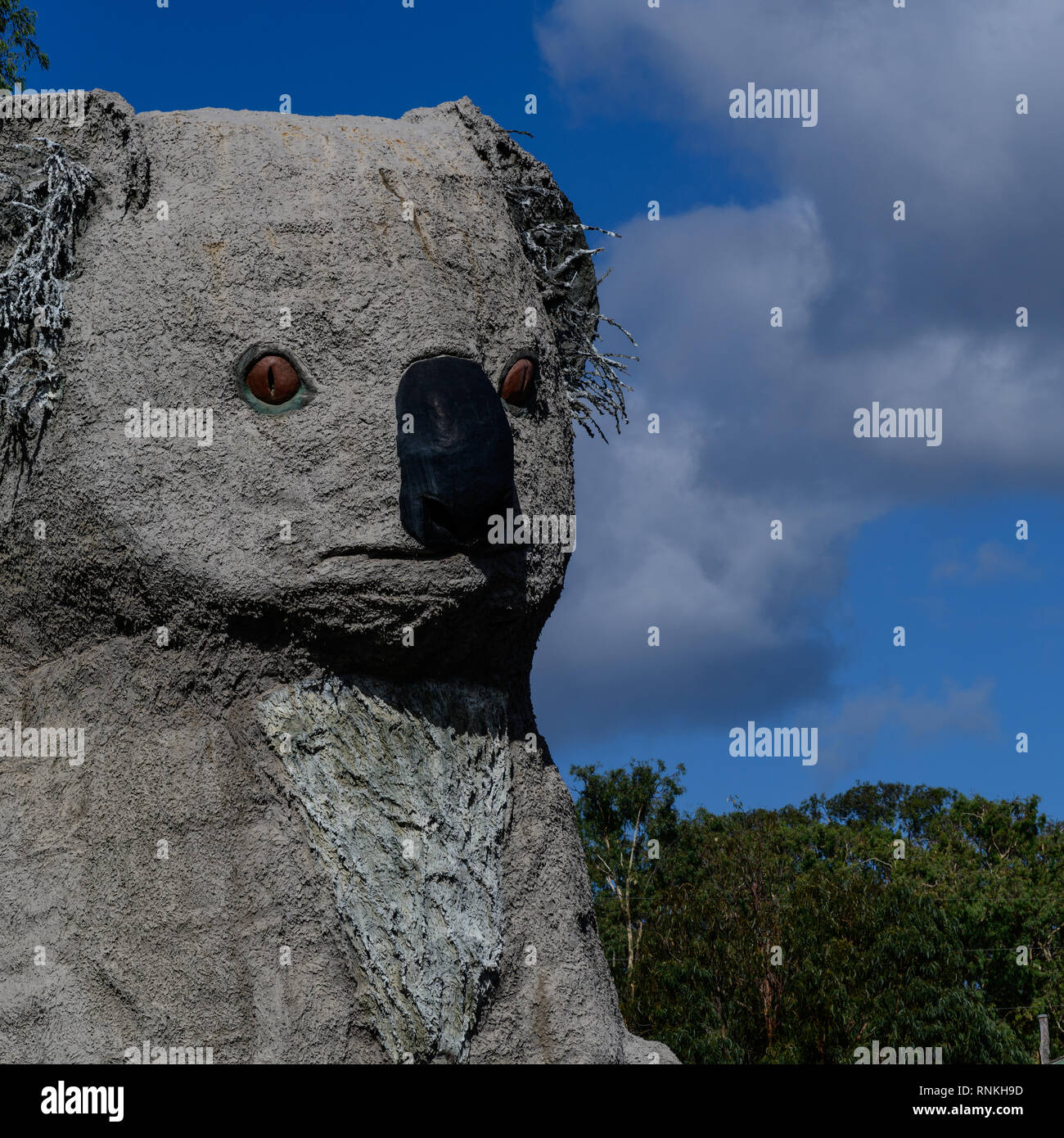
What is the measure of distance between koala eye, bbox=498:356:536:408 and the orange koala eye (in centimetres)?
73

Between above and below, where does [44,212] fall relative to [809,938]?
above

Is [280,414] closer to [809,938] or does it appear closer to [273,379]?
[273,379]

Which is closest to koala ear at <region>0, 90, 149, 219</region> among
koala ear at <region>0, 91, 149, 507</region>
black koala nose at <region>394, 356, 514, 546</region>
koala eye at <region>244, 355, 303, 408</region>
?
koala ear at <region>0, 91, 149, 507</region>

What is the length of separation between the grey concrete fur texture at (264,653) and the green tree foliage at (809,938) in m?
5.23

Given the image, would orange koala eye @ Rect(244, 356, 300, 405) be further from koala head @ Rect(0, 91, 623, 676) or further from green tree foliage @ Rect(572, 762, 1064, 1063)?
green tree foliage @ Rect(572, 762, 1064, 1063)

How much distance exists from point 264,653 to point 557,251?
6.93 ft

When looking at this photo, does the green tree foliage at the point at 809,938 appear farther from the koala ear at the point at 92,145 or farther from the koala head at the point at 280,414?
the koala ear at the point at 92,145

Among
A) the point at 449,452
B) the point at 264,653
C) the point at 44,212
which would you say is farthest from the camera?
the point at 44,212

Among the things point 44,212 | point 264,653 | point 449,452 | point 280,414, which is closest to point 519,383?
point 449,452

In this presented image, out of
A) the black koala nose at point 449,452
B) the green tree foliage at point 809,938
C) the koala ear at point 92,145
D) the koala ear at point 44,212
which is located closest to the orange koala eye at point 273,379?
the black koala nose at point 449,452

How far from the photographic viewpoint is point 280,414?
4.25 m

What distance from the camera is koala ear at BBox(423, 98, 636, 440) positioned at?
16.7 ft
